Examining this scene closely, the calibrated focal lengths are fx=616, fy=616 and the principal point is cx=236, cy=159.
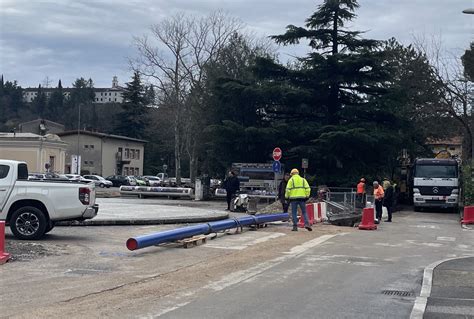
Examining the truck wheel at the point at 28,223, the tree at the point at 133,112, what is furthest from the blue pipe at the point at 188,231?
the tree at the point at 133,112

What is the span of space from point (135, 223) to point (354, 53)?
97.3ft

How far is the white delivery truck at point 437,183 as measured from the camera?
37.3 m

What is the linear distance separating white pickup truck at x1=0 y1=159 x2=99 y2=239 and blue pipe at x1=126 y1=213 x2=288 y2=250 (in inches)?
99.3

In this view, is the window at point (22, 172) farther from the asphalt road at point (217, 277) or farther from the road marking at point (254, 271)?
the road marking at point (254, 271)

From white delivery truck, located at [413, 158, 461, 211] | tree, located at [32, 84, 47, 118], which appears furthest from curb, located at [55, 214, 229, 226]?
tree, located at [32, 84, 47, 118]

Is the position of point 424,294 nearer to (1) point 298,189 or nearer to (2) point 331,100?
(1) point 298,189

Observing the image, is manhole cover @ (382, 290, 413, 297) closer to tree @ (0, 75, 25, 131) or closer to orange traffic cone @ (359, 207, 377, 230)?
orange traffic cone @ (359, 207, 377, 230)

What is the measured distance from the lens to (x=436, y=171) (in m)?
37.7

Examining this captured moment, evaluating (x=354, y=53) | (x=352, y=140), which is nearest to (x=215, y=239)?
(x=352, y=140)

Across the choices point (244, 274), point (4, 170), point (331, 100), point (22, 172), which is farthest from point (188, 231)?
point (331, 100)

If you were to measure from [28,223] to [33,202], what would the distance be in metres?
0.51

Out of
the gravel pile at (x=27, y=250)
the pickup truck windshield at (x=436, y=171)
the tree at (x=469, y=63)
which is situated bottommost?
the gravel pile at (x=27, y=250)

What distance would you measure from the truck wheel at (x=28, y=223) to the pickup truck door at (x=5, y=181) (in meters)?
0.43

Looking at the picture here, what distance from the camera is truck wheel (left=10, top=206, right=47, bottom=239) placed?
14570 mm
